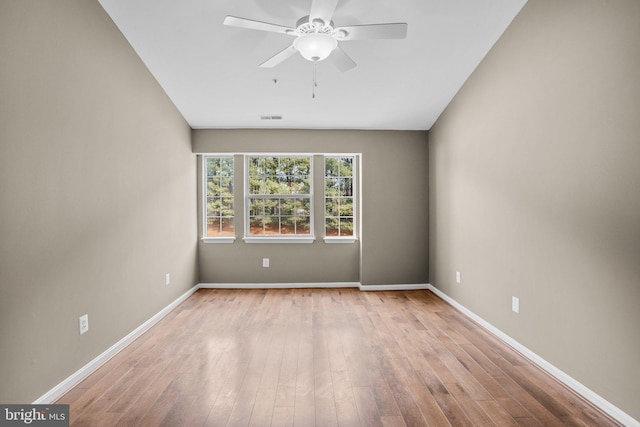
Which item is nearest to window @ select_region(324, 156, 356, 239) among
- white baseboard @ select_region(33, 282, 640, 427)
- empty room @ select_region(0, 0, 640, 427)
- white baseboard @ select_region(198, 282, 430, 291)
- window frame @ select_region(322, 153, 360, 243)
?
window frame @ select_region(322, 153, 360, 243)

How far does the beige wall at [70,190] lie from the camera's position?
201 cm

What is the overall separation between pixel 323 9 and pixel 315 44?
30cm

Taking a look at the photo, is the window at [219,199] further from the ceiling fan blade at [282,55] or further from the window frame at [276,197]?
the ceiling fan blade at [282,55]

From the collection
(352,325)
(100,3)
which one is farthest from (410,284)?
(100,3)

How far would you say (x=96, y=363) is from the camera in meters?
2.74

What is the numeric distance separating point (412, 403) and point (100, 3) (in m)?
3.79

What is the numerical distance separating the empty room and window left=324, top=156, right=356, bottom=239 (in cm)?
33

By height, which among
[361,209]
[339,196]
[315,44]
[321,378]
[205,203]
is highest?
[315,44]

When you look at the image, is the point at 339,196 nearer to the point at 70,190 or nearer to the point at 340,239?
the point at 340,239

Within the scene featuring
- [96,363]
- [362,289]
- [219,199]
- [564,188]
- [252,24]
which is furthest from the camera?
[219,199]

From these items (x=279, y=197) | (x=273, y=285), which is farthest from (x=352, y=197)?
(x=273, y=285)

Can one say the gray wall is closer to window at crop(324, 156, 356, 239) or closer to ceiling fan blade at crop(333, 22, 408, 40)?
window at crop(324, 156, 356, 239)

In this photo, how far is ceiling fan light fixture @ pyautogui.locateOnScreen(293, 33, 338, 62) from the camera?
2385 mm

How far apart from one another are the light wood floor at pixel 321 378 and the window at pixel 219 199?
5.44 feet
